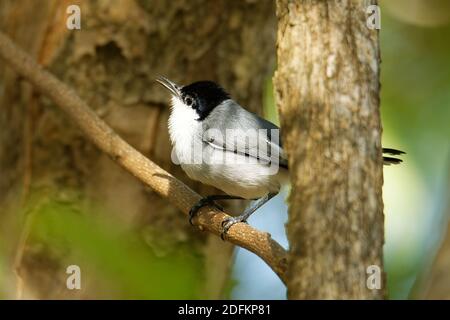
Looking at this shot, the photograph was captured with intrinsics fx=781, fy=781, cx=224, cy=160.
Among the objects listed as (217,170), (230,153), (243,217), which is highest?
(230,153)

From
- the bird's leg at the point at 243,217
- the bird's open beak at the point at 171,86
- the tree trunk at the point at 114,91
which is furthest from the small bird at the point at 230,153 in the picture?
the tree trunk at the point at 114,91

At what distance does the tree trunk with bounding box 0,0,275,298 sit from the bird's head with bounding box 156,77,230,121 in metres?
0.53

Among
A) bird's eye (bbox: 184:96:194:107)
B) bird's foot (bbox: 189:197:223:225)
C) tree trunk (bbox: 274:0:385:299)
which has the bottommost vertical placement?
tree trunk (bbox: 274:0:385:299)

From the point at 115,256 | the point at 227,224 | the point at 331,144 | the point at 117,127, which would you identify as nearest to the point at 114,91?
the point at 117,127

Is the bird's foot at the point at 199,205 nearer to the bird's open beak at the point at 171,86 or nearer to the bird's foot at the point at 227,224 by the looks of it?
the bird's foot at the point at 227,224

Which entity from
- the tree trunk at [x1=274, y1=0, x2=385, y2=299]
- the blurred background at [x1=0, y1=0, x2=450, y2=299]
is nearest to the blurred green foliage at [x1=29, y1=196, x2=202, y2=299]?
the blurred background at [x1=0, y1=0, x2=450, y2=299]

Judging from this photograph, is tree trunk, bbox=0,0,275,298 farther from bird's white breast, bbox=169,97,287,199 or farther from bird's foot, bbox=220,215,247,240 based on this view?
bird's foot, bbox=220,215,247,240

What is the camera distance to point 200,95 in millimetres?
4566

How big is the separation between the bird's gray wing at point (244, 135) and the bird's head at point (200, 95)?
0.34 feet

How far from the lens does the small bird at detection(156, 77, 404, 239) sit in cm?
418

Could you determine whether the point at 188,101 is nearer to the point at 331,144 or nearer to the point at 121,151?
the point at 121,151

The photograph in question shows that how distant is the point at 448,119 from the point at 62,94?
3064mm

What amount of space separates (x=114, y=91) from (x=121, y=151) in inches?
38.6
